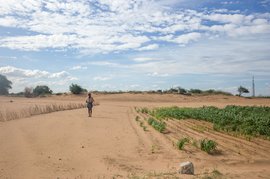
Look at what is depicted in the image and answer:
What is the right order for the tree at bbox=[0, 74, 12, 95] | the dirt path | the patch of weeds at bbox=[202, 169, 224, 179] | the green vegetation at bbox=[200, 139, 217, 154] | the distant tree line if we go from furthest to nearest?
the tree at bbox=[0, 74, 12, 95] → the distant tree line → the green vegetation at bbox=[200, 139, 217, 154] → the dirt path → the patch of weeds at bbox=[202, 169, 224, 179]

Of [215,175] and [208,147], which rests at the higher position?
[208,147]

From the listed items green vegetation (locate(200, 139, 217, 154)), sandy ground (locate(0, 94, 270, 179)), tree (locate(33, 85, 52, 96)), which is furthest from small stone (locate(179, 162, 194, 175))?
tree (locate(33, 85, 52, 96))

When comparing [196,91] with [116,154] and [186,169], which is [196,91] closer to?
[116,154]

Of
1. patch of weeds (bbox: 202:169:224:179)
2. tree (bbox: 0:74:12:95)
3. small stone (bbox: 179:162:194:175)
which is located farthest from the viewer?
tree (bbox: 0:74:12:95)

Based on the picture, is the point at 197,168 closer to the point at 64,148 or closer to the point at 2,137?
the point at 64,148

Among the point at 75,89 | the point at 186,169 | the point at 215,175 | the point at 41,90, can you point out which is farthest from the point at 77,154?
the point at 41,90

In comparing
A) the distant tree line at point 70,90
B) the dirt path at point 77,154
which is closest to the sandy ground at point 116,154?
the dirt path at point 77,154

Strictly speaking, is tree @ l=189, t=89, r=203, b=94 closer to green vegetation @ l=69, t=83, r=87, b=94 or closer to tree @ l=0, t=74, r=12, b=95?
green vegetation @ l=69, t=83, r=87, b=94

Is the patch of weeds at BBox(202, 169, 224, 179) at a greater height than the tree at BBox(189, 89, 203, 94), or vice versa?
the tree at BBox(189, 89, 203, 94)

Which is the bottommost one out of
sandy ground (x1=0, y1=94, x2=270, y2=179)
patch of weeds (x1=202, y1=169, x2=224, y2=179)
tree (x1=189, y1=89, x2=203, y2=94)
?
patch of weeds (x1=202, y1=169, x2=224, y2=179)

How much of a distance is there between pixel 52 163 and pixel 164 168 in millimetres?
3687

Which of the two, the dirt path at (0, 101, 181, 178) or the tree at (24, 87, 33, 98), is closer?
the dirt path at (0, 101, 181, 178)

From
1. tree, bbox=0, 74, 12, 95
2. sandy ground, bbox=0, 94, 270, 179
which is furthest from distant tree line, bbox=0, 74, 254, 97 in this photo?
sandy ground, bbox=0, 94, 270, 179

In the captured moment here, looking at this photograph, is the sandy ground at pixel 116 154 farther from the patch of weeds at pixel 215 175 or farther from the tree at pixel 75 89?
the tree at pixel 75 89
